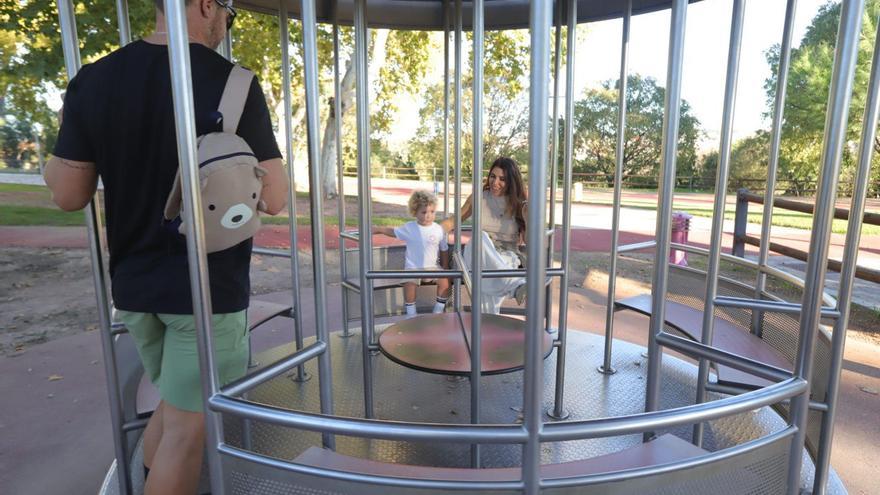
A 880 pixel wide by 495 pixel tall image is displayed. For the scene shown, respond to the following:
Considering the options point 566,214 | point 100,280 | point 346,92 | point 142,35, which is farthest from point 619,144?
point 346,92

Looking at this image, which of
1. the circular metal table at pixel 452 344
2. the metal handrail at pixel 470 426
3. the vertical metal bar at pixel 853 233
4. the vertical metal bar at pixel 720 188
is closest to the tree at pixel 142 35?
the circular metal table at pixel 452 344

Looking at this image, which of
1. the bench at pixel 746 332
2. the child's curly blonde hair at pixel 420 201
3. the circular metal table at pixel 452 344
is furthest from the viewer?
the child's curly blonde hair at pixel 420 201

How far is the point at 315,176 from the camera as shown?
1.17 m

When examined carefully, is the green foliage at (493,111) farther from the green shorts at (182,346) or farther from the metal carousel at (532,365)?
the green shorts at (182,346)

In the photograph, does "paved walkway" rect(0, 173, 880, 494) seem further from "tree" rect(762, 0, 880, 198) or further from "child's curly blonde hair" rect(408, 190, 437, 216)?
"tree" rect(762, 0, 880, 198)

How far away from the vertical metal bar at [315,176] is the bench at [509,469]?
0.27 ft

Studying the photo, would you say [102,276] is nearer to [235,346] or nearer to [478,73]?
[235,346]

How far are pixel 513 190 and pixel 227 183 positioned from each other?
3104mm

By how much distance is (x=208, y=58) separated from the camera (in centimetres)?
134

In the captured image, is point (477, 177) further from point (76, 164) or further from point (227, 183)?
point (76, 164)

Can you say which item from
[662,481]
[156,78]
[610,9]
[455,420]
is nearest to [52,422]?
[455,420]

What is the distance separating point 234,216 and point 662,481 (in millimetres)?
1059

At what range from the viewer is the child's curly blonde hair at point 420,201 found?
4.57 m

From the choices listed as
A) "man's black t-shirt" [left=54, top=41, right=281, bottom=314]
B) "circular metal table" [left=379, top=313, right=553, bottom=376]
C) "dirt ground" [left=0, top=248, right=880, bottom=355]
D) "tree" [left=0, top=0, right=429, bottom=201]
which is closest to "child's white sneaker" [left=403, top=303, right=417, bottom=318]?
"circular metal table" [left=379, top=313, right=553, bottom=376]
